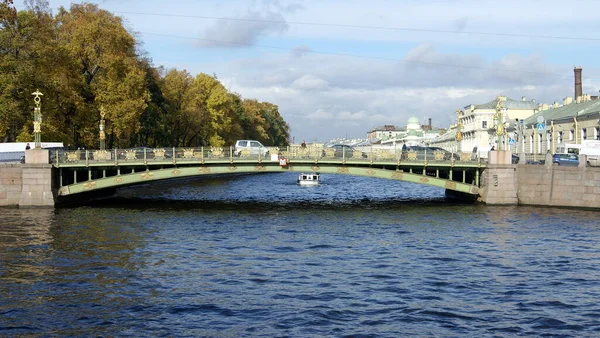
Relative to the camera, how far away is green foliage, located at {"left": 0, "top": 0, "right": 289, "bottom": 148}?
2089 inches

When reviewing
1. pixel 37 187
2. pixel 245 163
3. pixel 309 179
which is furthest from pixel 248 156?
pixel 309 179

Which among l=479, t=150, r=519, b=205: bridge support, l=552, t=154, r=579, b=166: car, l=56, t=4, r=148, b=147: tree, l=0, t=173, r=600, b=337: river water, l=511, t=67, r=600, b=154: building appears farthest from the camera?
l=511, t=67, r=600, b=154: building

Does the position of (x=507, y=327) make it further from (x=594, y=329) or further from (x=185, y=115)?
(x=185, y=115)

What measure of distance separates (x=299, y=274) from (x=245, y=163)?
2399cm

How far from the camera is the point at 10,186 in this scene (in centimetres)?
4684

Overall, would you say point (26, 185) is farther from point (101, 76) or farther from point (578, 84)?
point (578, 84)

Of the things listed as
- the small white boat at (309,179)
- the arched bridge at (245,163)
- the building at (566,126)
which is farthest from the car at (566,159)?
the small white boat at (309,179)

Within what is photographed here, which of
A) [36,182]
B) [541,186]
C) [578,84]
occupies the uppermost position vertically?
[578,84]

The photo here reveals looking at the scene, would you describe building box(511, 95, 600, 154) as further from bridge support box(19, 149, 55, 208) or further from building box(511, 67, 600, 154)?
bridge support box(19, 149, 55, 208)

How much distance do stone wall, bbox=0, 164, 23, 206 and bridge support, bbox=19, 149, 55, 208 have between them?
1.31ft

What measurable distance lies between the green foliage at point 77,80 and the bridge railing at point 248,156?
7636 millimetres

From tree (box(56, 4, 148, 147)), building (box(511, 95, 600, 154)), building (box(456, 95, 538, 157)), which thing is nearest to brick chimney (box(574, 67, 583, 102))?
building (box(511, 95, 600, 154))

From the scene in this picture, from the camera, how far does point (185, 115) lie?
8906 cm

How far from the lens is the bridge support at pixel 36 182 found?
4647cm
